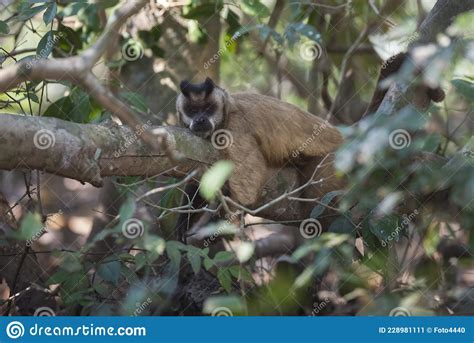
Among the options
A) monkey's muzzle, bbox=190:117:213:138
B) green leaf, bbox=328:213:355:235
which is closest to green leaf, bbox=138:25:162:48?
monkey's muzzle, bbox=190:117:213:138

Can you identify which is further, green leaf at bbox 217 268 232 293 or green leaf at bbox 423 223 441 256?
green leaf at bbox 423 223 441 256

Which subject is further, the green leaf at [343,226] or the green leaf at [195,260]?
the green leaf at [343,226]

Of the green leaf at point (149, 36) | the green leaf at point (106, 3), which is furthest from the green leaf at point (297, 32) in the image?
the green leaf at point (106, 3)

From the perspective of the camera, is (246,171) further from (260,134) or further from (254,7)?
(254,7)

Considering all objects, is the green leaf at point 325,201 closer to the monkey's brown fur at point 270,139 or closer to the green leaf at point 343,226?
the green leaf at point 343,226

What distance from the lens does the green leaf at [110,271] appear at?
441 cm

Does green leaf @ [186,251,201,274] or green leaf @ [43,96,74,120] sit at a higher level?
green leaf @ [43,96,74,120]

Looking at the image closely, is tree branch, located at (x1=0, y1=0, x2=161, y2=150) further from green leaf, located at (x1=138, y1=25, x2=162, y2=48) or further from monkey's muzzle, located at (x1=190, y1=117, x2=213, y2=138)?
green leaf, located at (x1=138, y1=25, x2=162, y2=48)

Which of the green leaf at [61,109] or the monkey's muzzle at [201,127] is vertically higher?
the green leaf at [61,109]

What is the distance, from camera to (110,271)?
14.5ft

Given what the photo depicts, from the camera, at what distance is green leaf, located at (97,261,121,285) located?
441 cm

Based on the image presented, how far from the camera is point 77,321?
4.09 m

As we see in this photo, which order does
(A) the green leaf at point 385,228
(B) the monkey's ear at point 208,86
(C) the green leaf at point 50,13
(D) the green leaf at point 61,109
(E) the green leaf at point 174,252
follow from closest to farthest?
(E) the green leaf at point 174,252 < (A) the green leaf at point 385,228 < (C) the green leaf at point 50,13 < (B) the monkey's ear at point 208,86 < (D) the green leaf at point 61,109

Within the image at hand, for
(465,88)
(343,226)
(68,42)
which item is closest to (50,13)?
(68,42)
